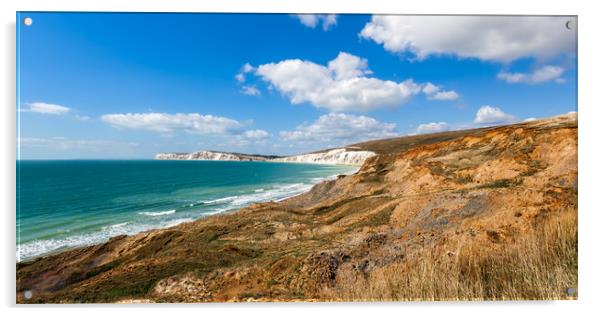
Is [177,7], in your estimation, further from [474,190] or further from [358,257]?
[474,190]

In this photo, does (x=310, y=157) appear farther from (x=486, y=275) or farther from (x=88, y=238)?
(x=486, y=275)

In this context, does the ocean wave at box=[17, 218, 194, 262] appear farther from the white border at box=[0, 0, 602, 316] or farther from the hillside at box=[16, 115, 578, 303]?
the white border at box=[0, 0, 602, 316]

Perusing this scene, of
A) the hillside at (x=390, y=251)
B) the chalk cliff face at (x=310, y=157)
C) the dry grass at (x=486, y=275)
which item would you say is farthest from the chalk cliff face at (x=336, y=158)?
the dry grass at (x=486, y=275)

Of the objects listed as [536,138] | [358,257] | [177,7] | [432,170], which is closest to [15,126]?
[177,7]

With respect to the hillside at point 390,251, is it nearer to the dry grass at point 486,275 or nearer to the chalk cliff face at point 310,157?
the dry grass at point 486,275

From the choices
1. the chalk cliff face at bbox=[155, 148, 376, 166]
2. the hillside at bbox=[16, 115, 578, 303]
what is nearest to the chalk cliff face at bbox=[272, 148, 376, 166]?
the chalk cliff face at bbox=[155, 148, 376, 166]

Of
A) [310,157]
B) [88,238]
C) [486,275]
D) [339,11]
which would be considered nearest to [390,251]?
[486,275]
